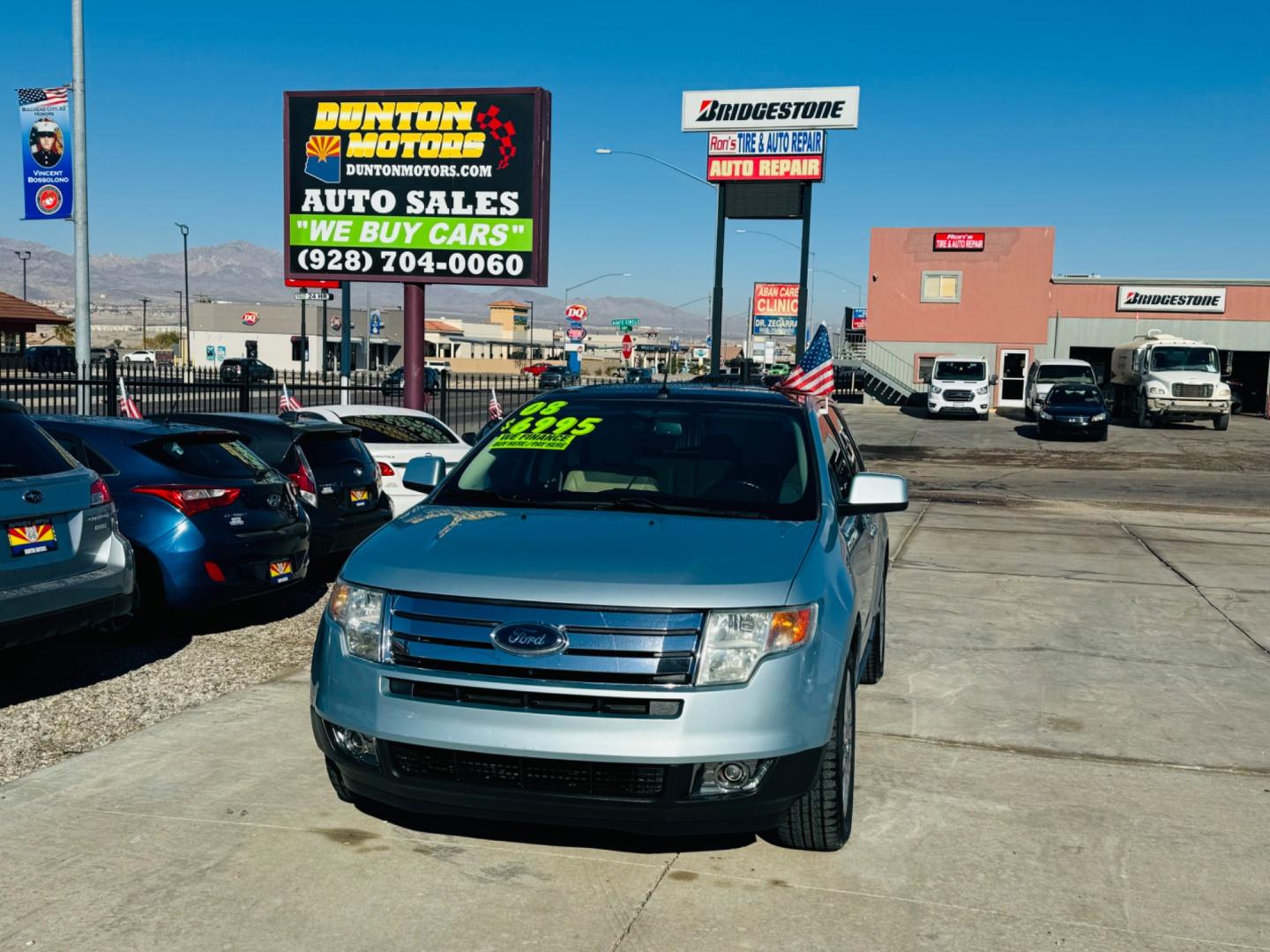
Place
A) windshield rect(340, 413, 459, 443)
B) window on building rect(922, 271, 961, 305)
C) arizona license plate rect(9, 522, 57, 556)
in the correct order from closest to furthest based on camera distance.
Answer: arizona license plate rect(9, 522, 57, 556) < windshield rect(340, 413, 459, 443) < window on building rect(922, 271, 961, 305)

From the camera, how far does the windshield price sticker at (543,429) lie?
5637 millimetres

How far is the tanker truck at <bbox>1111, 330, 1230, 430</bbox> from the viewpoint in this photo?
35250 mm

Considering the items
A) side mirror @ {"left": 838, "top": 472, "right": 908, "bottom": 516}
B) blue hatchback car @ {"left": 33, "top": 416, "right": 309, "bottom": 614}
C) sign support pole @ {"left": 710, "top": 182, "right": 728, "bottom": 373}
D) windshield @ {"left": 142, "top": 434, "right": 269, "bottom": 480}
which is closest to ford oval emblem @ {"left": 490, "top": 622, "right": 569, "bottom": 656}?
side mirror @ {"left": 838, "top": 472, "right": 908, "bottom": 516}

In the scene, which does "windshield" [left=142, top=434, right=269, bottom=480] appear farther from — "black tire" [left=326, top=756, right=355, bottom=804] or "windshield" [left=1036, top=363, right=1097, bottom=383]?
"windshield" [left=1036, top=363, right=1097, bottom=383]

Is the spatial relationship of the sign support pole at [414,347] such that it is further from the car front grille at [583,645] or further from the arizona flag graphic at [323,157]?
the car front grille at [583,645]

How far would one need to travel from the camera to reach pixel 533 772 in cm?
399

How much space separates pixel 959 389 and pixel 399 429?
3181cm

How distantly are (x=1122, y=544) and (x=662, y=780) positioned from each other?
1125cm

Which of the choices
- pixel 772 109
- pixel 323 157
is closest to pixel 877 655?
pixel 323 157

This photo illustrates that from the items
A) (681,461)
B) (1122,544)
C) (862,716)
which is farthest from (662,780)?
(1122,544)

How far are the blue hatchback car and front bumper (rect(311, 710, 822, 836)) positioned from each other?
13.3 feet

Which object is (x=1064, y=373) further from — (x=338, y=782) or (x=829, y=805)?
(x=338, y=782)

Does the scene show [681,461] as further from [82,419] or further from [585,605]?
[82,419]

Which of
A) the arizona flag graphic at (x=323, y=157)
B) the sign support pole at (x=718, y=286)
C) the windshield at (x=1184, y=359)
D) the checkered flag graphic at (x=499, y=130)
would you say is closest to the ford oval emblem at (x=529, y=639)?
the checkered flag graphic at (x=499, y=130)
